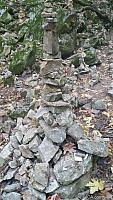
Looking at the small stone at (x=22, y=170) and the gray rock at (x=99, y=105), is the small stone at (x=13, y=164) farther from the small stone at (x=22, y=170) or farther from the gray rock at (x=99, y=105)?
the gray rock at (x=99, y=105)

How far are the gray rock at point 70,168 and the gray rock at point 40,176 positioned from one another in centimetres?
13

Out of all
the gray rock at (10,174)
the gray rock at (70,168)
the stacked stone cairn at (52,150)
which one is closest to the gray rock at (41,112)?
the stacked stone cairn at (52,150)

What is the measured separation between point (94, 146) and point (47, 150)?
0.64 m

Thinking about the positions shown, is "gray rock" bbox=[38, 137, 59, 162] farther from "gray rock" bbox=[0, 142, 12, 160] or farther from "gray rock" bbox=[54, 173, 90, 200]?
"gray rock" bbox=[0, 142, 12, 160]

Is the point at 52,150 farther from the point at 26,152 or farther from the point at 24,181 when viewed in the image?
the point at 24,181

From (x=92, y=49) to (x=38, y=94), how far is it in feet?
6.87

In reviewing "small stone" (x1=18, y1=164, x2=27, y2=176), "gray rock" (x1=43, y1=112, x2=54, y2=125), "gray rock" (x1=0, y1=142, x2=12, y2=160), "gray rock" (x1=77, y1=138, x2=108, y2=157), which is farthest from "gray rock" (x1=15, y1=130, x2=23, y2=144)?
"gray rock" (x1=77, y1=138, x2=108, y2=157)

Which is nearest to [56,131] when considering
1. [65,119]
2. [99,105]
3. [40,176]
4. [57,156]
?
[65,119]

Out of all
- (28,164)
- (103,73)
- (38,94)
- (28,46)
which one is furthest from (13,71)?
(28,164)

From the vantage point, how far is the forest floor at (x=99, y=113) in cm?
551

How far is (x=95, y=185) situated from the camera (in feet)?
17.5

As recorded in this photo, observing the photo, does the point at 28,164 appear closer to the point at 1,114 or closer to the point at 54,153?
the point at 54,153

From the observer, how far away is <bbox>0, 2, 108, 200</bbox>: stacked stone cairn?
5.22m

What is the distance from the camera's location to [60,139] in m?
5.32
